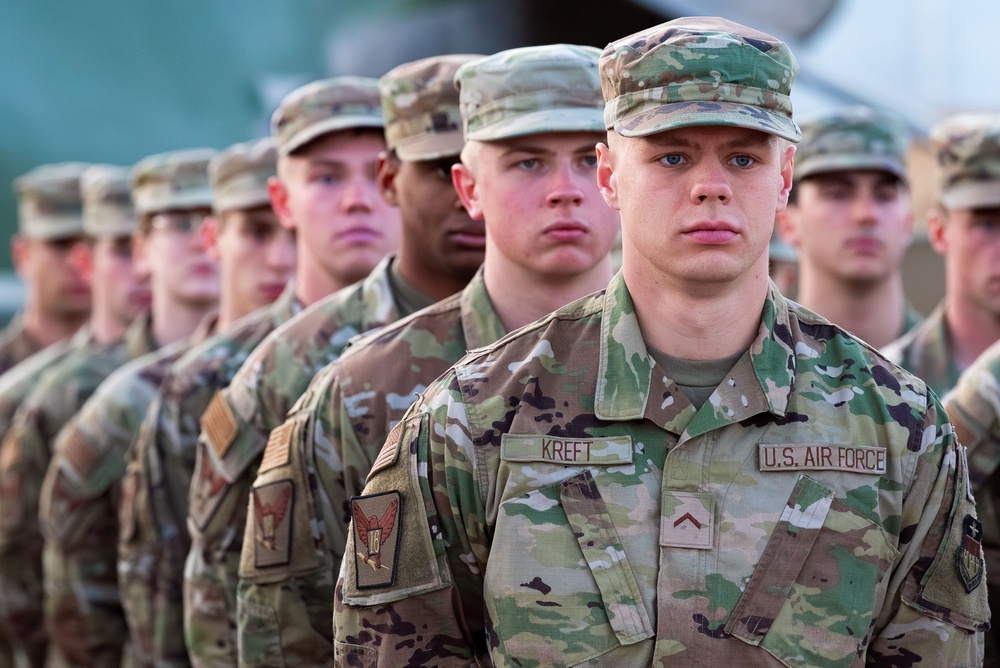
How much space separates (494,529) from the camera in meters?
3.27

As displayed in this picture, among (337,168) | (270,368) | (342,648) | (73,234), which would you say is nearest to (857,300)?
(337,168)

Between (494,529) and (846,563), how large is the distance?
692 mm

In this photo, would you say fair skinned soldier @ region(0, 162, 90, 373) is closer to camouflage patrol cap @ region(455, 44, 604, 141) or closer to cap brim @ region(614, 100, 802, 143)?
camouflage patrol cap @ region(455, 44, 604, 141)

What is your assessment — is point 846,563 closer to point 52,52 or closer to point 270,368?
point 270,368

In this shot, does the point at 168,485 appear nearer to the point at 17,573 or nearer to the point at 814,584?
the point at 17,573

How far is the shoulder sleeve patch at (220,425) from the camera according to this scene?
489 cm

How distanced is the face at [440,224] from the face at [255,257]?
1962mm

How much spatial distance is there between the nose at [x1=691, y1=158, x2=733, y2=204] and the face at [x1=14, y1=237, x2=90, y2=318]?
6.95 meters

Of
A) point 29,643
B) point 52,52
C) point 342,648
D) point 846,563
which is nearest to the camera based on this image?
point 846,563

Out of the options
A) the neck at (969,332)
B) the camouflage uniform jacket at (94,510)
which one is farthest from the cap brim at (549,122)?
the camouflage uniform jacket at (94,510)

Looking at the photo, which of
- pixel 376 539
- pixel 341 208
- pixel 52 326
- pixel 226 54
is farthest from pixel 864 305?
pixel 226 54

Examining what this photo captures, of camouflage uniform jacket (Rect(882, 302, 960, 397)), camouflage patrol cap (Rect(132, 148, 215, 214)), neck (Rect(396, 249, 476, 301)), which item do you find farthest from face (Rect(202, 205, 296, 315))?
camouflage uniform jacket (Rect(882, 302, 960, 397))

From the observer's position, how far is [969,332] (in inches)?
229

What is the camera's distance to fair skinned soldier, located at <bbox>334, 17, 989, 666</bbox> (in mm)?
3137
